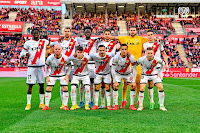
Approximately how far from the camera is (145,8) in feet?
150

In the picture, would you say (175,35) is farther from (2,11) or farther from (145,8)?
(2,11)

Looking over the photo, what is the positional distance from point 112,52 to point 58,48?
5.14 feet

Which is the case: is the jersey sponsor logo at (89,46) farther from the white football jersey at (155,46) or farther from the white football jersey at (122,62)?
the white football jersey at (155,46)

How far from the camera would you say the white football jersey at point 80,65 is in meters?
7.91

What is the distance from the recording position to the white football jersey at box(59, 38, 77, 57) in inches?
332

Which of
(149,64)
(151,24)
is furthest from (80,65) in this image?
(151,24)

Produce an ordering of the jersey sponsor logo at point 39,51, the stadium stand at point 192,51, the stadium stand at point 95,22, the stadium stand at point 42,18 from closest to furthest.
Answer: the jersey sponsor logo at point 39,51, the stadium stand at point 192,51, the stadium stand at point 95,22, the stadium stand at point 42,18

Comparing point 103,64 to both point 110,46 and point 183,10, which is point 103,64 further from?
point 183,10

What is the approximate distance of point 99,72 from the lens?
26.2 feet

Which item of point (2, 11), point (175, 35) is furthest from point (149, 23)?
point (2, 11)

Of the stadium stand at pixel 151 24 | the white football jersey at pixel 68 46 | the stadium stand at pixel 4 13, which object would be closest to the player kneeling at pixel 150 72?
the white football jersey at pixel 68 46

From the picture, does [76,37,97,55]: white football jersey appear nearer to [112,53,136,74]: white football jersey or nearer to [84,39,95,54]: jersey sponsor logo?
[84,39,95,54]: jersey sponsor logo

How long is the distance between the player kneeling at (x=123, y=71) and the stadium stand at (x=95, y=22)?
30.5 meters

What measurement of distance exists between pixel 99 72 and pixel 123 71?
68 centimetres
